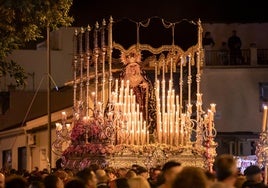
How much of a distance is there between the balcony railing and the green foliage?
18.7 metres

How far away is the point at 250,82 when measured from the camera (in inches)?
1487

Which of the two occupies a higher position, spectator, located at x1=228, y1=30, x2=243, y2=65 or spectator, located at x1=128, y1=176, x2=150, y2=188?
spectator, located at x1=228, y1=30, x2=243, y2=65

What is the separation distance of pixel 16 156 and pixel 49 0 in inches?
988

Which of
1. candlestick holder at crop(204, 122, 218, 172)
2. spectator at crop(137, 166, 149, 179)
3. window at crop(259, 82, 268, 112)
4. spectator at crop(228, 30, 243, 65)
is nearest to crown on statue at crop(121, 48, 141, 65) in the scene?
candlestick holder at crop(204, 122, 218, 172)

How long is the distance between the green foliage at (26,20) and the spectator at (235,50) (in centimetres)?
1878

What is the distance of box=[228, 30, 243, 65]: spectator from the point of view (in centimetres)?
3853

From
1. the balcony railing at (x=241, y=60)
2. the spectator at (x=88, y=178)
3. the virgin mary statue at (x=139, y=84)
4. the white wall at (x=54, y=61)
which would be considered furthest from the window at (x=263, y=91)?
the spectator at (x=88, y=178)

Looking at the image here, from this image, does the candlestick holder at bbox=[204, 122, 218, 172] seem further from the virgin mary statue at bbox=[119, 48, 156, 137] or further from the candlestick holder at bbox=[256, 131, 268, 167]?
the candlestick holder at bbox=[256, 131, 268, 167]

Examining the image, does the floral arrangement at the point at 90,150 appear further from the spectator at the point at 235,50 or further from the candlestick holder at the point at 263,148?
the spectator at the point at 235,50

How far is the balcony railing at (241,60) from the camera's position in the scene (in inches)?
1518

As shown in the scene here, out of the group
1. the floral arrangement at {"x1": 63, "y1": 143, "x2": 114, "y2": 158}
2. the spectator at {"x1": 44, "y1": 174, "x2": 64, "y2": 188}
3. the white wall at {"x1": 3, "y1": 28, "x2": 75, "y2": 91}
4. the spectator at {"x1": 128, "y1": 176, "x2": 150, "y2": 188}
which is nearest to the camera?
the spectator at {"x1": 128, "y1": 176, "x2": 150, "y2": 188}

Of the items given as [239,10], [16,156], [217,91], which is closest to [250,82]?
[217,91]

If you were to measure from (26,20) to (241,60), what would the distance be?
2032cm

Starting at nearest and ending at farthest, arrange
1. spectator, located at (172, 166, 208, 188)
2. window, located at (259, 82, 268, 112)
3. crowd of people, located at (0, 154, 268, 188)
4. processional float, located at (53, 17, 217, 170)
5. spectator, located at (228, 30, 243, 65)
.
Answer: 1. spectator, located at (172, 166, 208, 188)
2. crowd of people, located at (0, 154, 268, 188)
3. processional float, located at (53, 17, 217, 170)
4. window, located at (259, 82, 268, 112)
5. spectator, located at (228, 30, 243, 65)
